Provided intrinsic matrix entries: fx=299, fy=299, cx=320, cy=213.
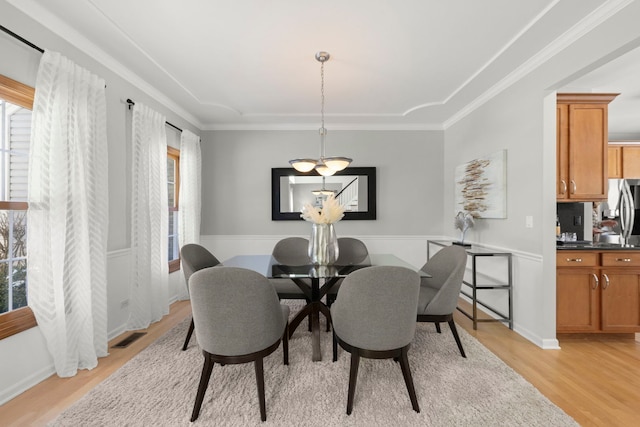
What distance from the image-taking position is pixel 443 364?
2336 mm

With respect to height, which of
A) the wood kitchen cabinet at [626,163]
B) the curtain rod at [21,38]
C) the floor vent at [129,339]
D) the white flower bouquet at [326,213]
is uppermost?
the curtain rod at [21,38]

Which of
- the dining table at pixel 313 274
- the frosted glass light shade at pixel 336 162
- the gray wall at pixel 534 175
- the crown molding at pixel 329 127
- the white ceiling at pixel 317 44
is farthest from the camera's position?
the crown molding at pixel 329 127

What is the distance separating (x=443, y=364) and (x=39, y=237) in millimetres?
3089

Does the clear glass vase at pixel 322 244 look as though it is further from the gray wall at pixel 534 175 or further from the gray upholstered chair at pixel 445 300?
the gray wall at pixel 534 175

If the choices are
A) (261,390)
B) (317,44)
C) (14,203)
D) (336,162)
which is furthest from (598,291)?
(14,203)

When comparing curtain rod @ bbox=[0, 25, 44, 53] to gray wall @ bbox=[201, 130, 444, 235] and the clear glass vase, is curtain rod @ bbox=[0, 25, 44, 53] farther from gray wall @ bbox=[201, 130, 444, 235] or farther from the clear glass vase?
gray wall @ bbox=[201, 130, 444, 235]

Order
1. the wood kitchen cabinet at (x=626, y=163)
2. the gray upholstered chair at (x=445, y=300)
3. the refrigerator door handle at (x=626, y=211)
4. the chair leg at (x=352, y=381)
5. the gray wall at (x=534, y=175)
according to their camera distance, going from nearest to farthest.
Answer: the chair leg at (x=352, y=381) < the gray upholstered chair at (x=445, y=300) < the gray wall at (x=534, y=175) < the refrigerator door handle at (x=626, y=211) < the wood kitchen cabinet at (x=626, y=163)

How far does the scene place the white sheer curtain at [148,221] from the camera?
3.04m

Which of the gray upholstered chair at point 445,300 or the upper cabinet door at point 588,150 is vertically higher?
the upper cabinet door at point 588,150

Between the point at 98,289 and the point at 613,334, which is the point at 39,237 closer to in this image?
the point at 98,289

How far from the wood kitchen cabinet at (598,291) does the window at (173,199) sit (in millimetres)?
4414

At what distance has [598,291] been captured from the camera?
277 cm

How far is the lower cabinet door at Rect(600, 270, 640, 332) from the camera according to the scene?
275cm

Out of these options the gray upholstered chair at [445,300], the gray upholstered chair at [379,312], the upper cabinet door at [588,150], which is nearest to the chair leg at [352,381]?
the gray upholstered chair at [379,312]
